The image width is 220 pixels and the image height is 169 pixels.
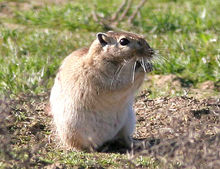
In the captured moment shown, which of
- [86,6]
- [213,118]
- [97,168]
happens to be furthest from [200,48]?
[97,168]

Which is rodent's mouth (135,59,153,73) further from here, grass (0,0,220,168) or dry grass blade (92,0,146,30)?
dry grass blade (92,0,146,30)

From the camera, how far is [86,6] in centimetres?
923

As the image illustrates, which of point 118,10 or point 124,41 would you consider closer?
point 124,41

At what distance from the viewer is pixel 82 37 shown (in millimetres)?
8188

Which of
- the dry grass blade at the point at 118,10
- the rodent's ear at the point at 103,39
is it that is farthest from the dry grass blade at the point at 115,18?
the rodent's ear at the point at 103,39

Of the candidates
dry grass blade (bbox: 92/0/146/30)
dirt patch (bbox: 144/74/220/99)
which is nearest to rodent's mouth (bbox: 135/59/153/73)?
dirt patch (bbox: 144/74/220/99)

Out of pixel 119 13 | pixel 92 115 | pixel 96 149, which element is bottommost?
pixel 96 149

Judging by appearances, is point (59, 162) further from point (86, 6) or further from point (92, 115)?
point (86, 6)

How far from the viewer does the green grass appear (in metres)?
6.94

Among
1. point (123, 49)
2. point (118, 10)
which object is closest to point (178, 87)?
point (123, 49)

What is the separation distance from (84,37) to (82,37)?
0.11 feet

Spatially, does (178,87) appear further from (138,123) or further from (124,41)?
(124,41)

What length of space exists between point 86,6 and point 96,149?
4470 millimetres

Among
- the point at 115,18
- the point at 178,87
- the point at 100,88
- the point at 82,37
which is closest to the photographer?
the point at 100,88
